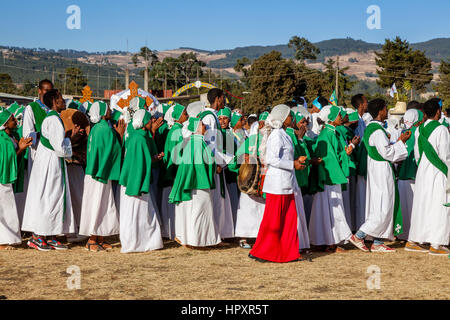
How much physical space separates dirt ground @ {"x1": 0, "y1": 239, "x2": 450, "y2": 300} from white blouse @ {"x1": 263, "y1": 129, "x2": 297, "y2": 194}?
0.96 meters

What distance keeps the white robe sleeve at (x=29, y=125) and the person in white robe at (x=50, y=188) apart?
0.25 metres

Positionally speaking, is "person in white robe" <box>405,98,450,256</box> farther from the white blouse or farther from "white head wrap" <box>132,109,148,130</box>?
"white head wrap" <box>132,109,148,130</box>

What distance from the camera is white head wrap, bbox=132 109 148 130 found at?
7664 millimetres

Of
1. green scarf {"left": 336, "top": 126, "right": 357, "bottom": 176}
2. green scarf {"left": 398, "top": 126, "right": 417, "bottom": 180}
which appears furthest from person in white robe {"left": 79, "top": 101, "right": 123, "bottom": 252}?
green scarf {"left": 398, "top": 126, "right": 417, "bottom": 180}

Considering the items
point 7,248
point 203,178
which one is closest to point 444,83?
point 203,178

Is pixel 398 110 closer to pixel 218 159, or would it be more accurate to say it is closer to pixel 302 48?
pixel 218 159

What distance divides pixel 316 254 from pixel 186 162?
222 centimetres

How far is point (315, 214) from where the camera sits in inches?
306

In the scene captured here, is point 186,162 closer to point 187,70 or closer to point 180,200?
point 180,200

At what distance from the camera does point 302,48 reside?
71000 millimetres

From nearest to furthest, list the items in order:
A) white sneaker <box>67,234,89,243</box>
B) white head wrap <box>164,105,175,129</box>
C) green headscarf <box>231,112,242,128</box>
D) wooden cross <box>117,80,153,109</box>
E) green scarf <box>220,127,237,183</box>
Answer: green scarf <box>220,127,237,183</box>
white sneaker <box>67,234,89,243</box>
wooden cross <box>117,80,153,109</box>
white head wrap <box>164,105,175,129</box>
green headscarf <box>231,112,242,128</box>

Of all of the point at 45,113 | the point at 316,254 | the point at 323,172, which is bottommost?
the point at 316,254
